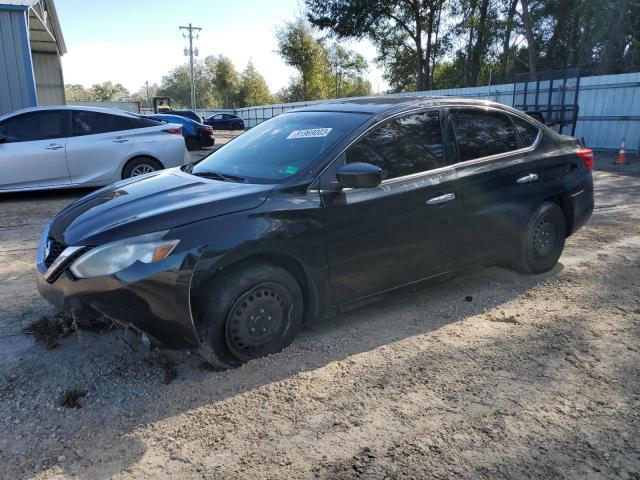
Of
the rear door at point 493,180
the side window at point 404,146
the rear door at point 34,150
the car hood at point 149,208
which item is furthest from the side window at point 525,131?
the rear door at point 34,150

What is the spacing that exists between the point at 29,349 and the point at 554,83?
54.3 ft

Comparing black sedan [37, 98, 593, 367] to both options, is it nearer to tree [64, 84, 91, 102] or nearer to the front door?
the front door

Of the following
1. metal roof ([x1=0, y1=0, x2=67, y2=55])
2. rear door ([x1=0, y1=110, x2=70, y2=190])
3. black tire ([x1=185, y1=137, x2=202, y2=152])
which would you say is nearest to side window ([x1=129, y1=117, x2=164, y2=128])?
rear door ([x1=0, y1=110, x2=70, y2=190])

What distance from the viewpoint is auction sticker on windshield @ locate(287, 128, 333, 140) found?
3.67 metres

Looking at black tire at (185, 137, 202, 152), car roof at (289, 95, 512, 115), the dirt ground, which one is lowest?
the dirt ground

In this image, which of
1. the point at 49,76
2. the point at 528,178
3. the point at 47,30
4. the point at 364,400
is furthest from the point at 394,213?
the point at 49,76

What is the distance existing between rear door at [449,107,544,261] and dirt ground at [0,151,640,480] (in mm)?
533

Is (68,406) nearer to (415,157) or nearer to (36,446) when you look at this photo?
(36,446)

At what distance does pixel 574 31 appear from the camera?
2820cm

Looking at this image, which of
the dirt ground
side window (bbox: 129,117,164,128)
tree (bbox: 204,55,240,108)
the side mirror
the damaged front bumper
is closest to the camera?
the dirt ground

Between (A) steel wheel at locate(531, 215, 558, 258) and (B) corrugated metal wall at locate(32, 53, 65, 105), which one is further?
(B) corrugated metal wall at locate(32, 53, 65, 105)

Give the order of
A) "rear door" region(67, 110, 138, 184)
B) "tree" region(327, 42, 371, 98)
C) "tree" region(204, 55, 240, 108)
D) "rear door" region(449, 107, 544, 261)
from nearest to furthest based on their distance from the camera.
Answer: "rear door" region(449, 107, 544, 261) → "rear door" region(67, 110, 138, 184) → "tree" region(327, 42, 371, 98) → "tree" region(204, 55, 240, 108)

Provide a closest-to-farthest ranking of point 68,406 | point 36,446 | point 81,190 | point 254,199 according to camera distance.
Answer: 1. point 36,446
2. point 68,406
3. point 254,199
4. point 81,190

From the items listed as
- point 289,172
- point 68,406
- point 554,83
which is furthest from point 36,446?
point 554,83
